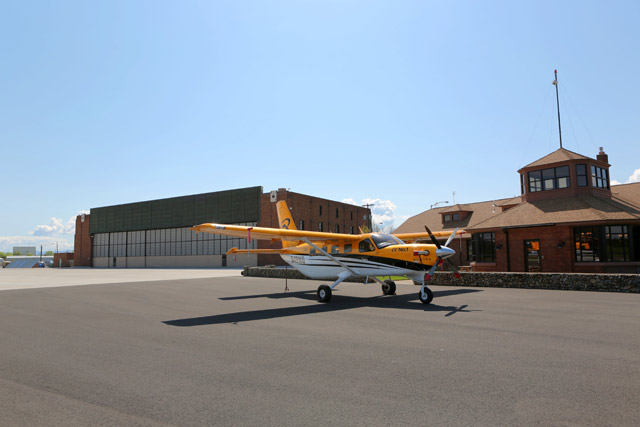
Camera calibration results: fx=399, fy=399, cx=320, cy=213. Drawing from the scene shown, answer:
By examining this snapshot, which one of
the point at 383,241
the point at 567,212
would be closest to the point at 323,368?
the point at 383,241

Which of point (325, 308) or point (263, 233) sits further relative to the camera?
point (263, 233)

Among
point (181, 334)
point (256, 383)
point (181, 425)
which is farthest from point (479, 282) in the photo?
point (181, 425)

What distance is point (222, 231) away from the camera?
1405 cm

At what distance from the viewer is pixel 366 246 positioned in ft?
51.8

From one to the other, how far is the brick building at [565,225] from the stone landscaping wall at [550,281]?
5039 millimetres

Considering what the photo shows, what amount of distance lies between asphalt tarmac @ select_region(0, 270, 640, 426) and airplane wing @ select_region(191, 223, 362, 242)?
3.25 metres

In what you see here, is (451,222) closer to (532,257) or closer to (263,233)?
(532,257)

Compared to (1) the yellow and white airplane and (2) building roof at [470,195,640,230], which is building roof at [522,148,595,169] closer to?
(2) building roof at [470,195,640,230]

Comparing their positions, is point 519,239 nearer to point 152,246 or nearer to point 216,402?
point 216,402

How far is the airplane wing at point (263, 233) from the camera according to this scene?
13.9m

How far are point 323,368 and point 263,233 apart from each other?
962cm

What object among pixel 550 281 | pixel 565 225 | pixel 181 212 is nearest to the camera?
pixel 550 281

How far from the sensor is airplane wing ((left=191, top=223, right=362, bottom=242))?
549 inches

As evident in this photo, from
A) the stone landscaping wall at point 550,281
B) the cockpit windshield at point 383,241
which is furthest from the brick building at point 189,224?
the cockpit windshield at point 383,241
